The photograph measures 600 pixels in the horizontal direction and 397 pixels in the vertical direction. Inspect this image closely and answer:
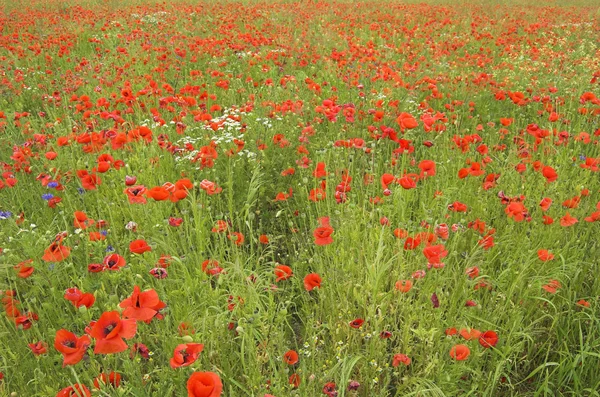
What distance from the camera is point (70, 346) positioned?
4.58 ft

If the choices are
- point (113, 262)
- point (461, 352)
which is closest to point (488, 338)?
point (461, 352)

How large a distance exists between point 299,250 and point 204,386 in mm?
1547

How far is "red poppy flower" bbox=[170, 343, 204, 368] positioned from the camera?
1.33 meters

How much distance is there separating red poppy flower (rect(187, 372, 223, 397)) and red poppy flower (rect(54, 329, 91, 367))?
0.39 metres

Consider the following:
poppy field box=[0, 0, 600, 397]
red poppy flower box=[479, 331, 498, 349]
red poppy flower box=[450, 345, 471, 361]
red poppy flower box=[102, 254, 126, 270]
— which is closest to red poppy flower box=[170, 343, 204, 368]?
poppy field box=[0, 0, 600, 397]

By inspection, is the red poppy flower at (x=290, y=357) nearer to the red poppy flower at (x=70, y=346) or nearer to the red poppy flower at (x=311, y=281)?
the red poppy flower at (x=311, y=281)

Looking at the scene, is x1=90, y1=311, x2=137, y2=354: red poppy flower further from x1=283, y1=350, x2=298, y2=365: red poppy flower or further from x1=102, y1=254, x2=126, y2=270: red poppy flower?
x1=283, y1=350, x2=298, y2=365: red poppy flower

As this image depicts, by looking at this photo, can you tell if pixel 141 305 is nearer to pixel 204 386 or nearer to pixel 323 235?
pixel 204 386

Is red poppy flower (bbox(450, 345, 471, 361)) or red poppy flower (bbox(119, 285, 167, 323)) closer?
red poppy flower (bbox(119, 285, 167, 323))

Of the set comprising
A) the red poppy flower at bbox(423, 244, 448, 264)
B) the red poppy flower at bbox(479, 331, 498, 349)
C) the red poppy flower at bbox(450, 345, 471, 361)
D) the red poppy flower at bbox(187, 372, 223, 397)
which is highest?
the red poppy flower at bbox(187, 372, 223, 397)

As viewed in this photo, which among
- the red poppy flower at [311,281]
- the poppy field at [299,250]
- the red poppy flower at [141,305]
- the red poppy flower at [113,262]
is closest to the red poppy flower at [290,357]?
the poppy field at [299,250]

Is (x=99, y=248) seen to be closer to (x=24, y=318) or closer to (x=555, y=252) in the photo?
(x=24, y=318)

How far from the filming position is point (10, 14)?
10.6m

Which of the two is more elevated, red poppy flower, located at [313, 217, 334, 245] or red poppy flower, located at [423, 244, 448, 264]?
red poppy flower, located at [313, 217, 334, 245]
